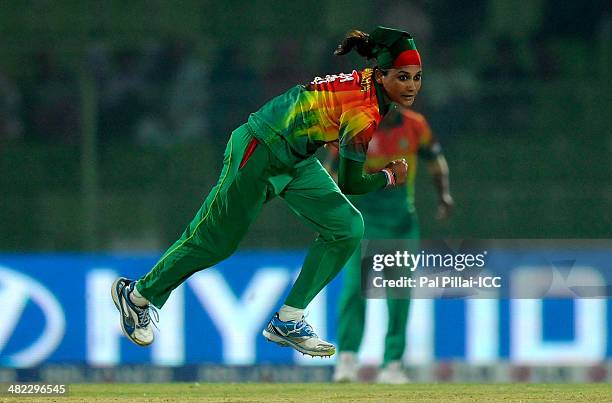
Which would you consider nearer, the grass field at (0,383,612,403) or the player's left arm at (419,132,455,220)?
the grass field at (0,383,612,403)

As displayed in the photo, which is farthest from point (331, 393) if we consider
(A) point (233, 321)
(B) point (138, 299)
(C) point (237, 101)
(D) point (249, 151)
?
(C) point (237, 101)

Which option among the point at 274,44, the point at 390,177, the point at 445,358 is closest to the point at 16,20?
the point at 274,44

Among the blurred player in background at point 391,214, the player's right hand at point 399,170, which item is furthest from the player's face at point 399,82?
the blurred player in background at point 391,214

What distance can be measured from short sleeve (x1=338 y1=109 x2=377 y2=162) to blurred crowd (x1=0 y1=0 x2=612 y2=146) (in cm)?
331

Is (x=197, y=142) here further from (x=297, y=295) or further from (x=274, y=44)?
(x=297, y=295)

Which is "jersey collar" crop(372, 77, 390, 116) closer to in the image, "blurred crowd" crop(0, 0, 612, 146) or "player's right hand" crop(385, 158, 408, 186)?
"player's right hand" crop(385, 158, 408, 186)

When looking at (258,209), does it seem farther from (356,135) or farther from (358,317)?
(358,317)

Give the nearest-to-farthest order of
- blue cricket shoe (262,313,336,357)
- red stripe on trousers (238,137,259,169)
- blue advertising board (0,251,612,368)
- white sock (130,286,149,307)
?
red stripe on trousers (238,137,259,169) → blue cricket shoe (262,313,336,357) → white sock (130,286,149,307) → blue advertising board (0,251,612,368)

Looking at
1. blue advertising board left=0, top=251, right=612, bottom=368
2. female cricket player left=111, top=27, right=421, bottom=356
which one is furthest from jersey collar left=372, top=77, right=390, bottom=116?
blue advertising board left=0, top=251, right=612, bottom=368

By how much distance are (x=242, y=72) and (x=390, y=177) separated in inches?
136

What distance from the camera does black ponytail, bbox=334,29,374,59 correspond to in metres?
6.87

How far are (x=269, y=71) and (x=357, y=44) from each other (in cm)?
321

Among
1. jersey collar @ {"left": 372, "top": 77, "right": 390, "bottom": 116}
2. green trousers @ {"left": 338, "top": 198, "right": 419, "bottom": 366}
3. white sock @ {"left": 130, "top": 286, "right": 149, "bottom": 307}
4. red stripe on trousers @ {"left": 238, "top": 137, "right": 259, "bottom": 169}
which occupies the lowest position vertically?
white sock @ {"left": 130, "top": 286, "right": 149, "bottom": 307}

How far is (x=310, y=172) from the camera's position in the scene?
23.0 feet
